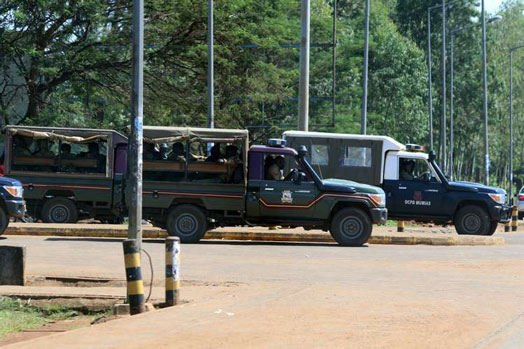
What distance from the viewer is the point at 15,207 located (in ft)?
70.7

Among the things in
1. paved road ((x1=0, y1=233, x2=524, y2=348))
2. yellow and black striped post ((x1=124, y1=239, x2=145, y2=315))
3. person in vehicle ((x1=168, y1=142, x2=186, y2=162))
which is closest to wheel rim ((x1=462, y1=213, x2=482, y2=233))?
paved road ((x1=0, y1=233, x2=524, y2=348))

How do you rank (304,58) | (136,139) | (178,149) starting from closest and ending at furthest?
1. (136,139)
2. (178,149)
3. (304,58)

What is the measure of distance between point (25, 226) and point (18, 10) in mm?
12881

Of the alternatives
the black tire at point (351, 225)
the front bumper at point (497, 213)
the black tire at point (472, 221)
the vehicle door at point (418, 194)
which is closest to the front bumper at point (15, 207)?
the black tire at point (351, 225)

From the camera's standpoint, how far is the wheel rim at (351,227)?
22.5m

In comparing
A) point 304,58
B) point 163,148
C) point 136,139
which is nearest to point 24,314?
point 136,139

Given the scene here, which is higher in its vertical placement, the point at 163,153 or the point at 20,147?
the point at 20,147

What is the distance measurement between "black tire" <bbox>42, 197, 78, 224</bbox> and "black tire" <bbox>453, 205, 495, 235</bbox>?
9320 mm

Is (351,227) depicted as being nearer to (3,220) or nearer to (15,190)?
(15,190)

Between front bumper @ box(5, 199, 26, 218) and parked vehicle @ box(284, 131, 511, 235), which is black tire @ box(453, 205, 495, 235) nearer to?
parked vehicle @ box(284, 131, 511, 235)

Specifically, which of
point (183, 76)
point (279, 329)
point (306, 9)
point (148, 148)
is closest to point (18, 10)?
point (183, 76)

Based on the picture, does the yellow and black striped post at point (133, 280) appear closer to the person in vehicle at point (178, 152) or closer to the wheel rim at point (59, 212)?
the person in vehicle at point (178, 152)

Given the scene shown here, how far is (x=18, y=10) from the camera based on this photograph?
34719 mm

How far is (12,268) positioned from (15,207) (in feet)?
23.6
